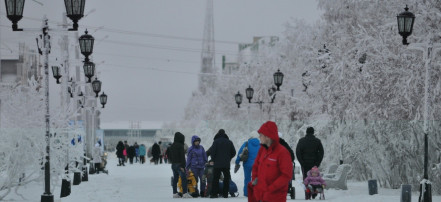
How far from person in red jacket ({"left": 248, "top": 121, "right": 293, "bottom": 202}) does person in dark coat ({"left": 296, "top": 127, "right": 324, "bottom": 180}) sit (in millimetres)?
10536

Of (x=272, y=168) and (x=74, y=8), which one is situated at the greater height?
(x=74, y=8)

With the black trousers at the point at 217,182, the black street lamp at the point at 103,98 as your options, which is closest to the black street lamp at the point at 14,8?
the black trousers at the point at 217,182

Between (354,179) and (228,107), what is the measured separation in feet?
155

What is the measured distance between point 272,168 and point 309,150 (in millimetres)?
10831

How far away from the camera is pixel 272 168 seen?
1092 centimetres

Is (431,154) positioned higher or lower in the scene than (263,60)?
lower

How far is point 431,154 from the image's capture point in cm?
2488

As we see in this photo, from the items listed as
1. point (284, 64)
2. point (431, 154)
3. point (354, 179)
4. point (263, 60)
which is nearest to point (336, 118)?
point (354, 179)

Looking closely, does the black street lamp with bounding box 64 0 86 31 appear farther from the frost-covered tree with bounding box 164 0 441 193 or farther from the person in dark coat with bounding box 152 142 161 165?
the person in dark coat with bounding box 152 142 161 165

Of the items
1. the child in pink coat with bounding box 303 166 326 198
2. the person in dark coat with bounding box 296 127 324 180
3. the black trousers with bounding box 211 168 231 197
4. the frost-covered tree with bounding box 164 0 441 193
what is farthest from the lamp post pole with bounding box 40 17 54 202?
the frost-covered tree with bounding box 164 0 441 193

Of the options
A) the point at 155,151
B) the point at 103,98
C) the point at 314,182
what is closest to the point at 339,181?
the point at 314,182

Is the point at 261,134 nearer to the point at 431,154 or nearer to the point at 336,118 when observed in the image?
the point at 431,154

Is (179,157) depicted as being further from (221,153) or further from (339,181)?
(339,181)

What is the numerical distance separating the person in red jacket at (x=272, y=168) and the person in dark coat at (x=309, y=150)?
10536 millimetres
